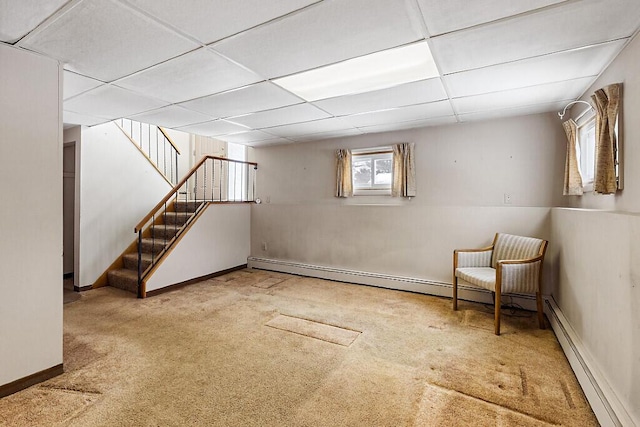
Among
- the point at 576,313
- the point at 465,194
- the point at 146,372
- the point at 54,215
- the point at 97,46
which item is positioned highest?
the point at 97,46

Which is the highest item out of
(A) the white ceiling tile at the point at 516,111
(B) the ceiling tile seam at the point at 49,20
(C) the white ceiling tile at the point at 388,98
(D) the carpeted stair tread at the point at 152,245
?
(A) the white ceiling tile at the point at 516,111

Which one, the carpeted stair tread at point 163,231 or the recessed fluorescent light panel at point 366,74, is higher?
the recessed fluorescent light panel at point 366,74

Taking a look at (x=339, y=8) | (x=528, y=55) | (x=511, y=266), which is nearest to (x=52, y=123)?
(x=339, y=8)

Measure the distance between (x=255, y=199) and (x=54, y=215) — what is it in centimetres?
393

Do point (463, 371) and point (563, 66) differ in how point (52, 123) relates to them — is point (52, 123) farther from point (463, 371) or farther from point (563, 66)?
point (563, 66)

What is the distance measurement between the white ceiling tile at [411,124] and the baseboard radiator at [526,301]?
222 centimetres

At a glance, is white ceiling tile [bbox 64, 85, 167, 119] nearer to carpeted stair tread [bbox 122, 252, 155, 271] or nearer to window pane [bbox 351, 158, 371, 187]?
carpeted stair tread [bbox 122, 252, 155, 271]

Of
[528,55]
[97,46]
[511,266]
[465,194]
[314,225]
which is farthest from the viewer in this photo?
[314,225]

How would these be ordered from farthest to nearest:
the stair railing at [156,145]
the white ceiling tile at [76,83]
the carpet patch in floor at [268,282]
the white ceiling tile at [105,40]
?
the stair railing at [156,145]
the carpet patch in floor at [268,282]
the white ceiling tile at [76,83]
the white ceiling tile at [105,40]

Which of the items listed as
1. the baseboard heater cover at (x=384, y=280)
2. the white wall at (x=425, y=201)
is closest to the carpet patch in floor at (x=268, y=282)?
the baseboard heater cover at (x=384, y=280)

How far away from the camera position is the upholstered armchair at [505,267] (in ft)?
10.2

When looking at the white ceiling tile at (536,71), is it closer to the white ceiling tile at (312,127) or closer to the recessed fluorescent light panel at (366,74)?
the recessed fluorescent light panel at (366,74)

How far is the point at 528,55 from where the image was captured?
2.26 m

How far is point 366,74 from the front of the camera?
271 cm
